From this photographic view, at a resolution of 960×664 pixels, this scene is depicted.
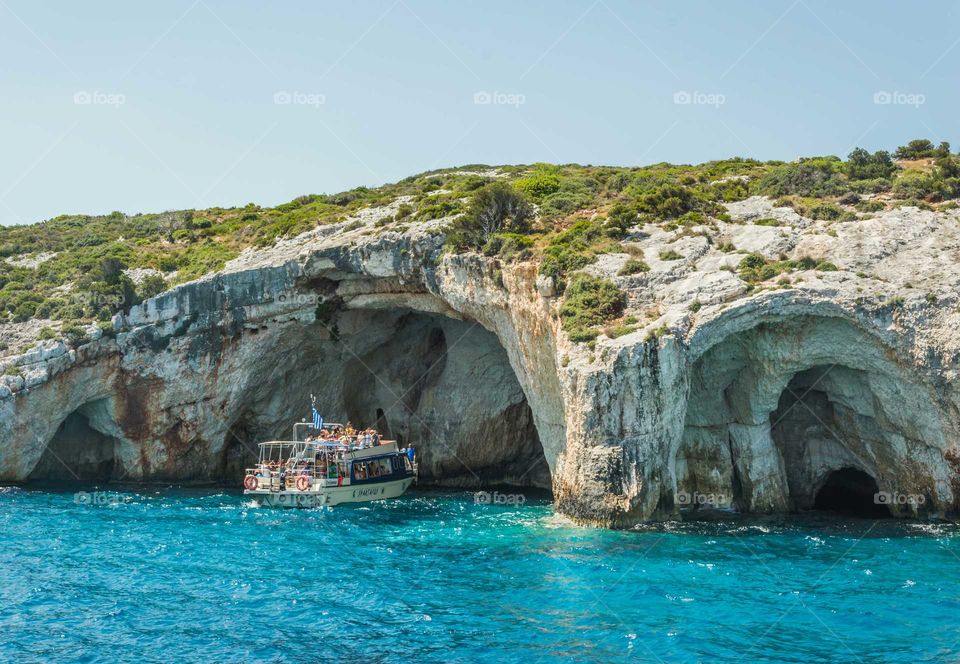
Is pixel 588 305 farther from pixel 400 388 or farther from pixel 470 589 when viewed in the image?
pixel 400 388

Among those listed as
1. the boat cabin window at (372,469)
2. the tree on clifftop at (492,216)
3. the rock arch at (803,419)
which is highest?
the tree on clifftop at (492,216)

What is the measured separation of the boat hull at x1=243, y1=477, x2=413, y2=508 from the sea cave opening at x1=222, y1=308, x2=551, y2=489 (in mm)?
6913

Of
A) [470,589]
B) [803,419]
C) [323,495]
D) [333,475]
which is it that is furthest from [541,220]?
[470,589]

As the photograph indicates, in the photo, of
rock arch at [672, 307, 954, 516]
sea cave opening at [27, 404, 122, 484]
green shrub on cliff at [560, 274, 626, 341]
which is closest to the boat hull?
sea cave opening at [27, 404, 122, 484]

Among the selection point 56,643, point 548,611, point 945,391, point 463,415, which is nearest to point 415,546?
point 548,611

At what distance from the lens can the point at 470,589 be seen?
24.8 metres

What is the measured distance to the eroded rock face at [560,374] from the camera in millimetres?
30828

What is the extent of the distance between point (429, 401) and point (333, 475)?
31.8ft

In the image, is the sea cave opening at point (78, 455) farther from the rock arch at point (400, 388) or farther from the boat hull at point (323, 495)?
the boat hull at point (323, 495)

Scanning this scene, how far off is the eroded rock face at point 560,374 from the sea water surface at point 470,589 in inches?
117

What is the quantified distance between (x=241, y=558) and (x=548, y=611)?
38.5 feet

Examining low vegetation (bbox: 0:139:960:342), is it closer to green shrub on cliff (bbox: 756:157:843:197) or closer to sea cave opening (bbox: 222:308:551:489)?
green shrub on cliff (bbox: 756:157:843:197)

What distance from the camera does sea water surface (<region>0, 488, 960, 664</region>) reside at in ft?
65.7

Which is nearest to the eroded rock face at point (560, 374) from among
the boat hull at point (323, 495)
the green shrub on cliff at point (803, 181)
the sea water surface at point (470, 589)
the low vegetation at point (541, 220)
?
the low vegetation at point (541, 220)
